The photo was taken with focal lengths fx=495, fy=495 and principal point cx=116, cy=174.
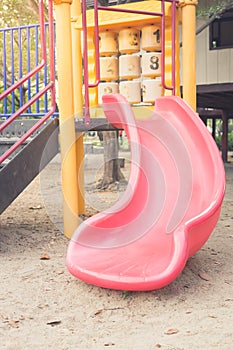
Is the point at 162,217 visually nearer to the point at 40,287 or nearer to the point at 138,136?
the point at 138,136

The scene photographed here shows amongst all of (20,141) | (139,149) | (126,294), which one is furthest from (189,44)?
(126,294)

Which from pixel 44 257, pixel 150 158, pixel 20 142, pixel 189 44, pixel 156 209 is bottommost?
pixel 44 257

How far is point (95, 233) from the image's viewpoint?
3.88m

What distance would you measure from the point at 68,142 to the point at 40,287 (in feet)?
5.59

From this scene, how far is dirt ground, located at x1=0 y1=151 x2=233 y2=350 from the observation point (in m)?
2.61

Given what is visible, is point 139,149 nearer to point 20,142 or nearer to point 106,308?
point 20,142

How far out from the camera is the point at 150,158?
450 centimetres

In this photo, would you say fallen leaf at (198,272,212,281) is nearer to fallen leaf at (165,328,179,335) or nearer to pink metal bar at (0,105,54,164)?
fallen leaf at (165,328,179,335)

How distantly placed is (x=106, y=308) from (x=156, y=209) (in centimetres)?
131

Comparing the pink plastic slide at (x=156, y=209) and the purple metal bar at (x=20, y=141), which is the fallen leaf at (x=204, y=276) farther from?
the purple metal bar at (x=20, y=141)

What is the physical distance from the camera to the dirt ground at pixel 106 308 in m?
2.61

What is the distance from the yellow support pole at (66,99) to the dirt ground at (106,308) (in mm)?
628

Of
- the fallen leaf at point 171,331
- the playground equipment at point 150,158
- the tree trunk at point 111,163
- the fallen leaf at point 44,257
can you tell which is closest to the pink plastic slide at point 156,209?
the playground equipment at point 150,158

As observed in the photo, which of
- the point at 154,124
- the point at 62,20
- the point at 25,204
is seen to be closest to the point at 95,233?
the point at 154,124
